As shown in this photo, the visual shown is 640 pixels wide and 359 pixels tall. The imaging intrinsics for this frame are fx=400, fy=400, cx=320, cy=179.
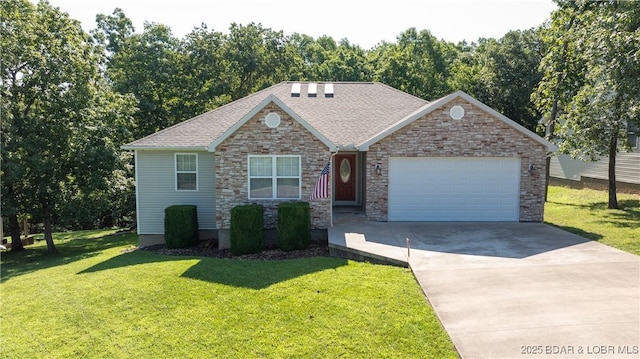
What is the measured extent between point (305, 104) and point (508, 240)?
988 centimetres

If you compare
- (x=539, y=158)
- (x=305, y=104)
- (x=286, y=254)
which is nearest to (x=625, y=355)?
(x=286, y=254)

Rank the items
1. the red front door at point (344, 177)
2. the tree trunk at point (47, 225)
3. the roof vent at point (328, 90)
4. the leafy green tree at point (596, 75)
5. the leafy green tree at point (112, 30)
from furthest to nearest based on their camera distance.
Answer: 1. the leafy green tree at point (112, 30)
2. the roof vent at point (328, 90)
3. the red front door at point (344, 177)
4. the tree trunk at point (47, 225)
5. the leafy green tree at point (596, 75)

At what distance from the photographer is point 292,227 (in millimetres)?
11656

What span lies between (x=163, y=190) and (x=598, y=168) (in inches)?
848

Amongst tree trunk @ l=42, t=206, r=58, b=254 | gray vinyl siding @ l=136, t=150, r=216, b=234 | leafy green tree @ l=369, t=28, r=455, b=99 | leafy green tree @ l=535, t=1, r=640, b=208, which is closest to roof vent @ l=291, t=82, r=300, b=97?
gray vinyl siding @ l=136, t=150, r=216, b=234

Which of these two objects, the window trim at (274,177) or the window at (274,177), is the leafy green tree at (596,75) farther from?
the window at (274,177)

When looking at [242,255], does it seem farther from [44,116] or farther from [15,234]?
[15,234]

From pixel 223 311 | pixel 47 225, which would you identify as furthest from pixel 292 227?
pixel 47 225

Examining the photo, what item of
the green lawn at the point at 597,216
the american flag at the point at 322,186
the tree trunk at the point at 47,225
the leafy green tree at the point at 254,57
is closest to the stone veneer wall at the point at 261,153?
the american flag at the point at 322,186

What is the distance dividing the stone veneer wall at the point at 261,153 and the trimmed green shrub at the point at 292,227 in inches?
37.8

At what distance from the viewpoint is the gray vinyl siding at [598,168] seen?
18.7 meters

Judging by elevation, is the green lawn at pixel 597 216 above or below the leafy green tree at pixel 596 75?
below

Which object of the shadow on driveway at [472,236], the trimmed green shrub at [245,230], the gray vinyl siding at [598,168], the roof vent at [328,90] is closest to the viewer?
the shadow on driveway at [472,236]

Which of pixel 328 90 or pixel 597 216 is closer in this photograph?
pixel 597 216
